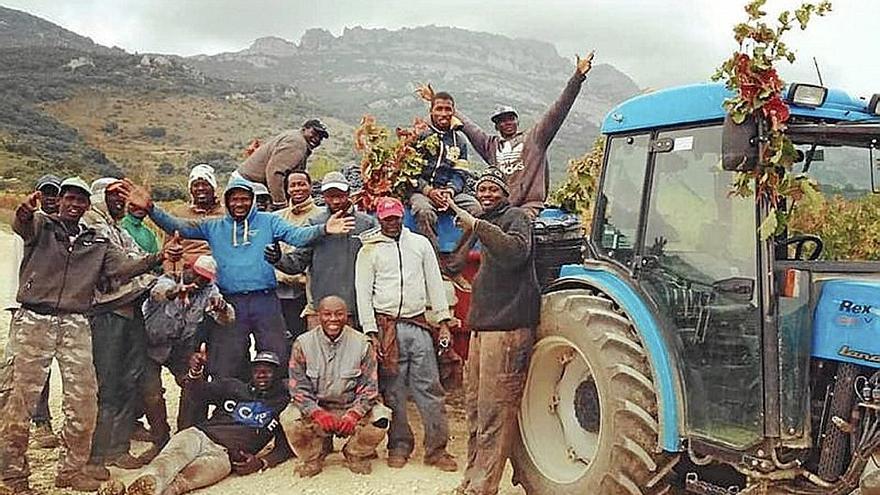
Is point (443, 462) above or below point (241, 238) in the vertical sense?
below

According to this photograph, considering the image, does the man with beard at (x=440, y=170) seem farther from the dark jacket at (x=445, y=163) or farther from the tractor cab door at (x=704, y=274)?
the tractor cab door at (x=704, y=274)

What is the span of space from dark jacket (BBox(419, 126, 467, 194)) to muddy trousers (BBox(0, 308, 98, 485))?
2.70 metres

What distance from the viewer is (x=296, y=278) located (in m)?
6.88

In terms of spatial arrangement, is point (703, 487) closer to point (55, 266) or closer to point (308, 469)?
point (308, 469)

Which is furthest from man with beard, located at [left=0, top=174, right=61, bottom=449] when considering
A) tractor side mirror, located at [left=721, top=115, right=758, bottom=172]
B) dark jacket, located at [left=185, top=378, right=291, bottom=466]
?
tractor side mirror, located at [left=721, top=115, right=758, bottom=172]

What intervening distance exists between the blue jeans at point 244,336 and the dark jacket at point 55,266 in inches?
34.9

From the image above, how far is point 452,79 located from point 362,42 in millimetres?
42099

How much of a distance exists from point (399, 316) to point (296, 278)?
107 cm

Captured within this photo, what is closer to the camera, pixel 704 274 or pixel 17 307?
pixel 704 274

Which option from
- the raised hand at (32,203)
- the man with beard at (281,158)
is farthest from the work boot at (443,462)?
the raised hand at (32,203)

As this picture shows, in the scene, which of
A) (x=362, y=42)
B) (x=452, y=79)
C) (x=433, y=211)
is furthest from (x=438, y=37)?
(x=433, y=211)

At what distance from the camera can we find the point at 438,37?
513 ft

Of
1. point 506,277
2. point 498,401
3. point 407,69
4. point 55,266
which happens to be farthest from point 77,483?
point 407,69

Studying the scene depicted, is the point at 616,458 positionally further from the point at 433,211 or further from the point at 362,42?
the point at 362,42
